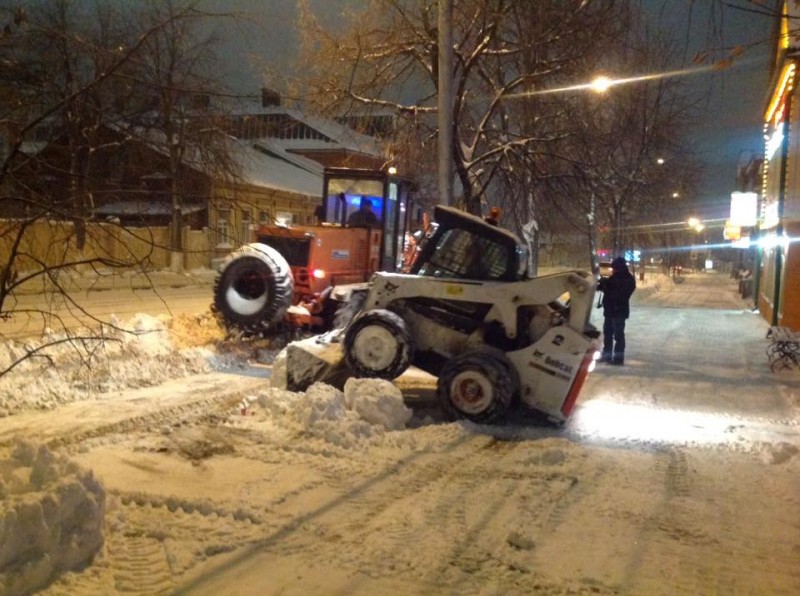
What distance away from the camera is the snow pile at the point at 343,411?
7.60m

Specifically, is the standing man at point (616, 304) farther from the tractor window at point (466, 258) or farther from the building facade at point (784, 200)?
the building facade at point (784, 200)

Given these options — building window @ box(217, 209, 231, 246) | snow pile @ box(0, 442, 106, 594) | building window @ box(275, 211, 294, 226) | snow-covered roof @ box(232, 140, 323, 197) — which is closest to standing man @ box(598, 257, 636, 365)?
building window @ box(275, 211, 294, 226)

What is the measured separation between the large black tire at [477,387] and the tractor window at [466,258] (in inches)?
42.4

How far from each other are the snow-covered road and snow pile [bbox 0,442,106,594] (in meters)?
0.16

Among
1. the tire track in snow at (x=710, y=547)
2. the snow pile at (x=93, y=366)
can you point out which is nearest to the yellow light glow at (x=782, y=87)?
the tire track in snow at (x=710, y=547)

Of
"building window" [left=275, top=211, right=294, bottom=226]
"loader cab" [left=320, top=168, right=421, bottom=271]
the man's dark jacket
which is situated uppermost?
"loader cab" [left=320, top=168, right=421, bottom=271]

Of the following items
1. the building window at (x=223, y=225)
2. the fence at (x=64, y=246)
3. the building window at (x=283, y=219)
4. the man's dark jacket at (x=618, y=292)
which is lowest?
the man's dark jacket at (x=618, y=292)

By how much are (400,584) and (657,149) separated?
2510 cm

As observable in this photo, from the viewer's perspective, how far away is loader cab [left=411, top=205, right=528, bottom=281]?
929cm

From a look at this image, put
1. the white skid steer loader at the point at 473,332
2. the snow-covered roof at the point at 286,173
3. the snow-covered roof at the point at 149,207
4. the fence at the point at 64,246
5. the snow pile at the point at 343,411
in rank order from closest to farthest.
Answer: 1. the fence at the point at 64,246
2. the snow-covered roof at the point at 149,207
3. the snow pile at the point at 343,411
4. the white skid steer loader at the point at 473,332
5. the snow-covered roof at the point at 286,173

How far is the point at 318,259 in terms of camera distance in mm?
13109

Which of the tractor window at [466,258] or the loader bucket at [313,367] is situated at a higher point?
the tractor window at [466,258]

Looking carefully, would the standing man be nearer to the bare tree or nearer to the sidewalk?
the sidewalk

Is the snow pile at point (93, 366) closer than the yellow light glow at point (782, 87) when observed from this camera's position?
Yes
